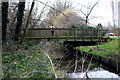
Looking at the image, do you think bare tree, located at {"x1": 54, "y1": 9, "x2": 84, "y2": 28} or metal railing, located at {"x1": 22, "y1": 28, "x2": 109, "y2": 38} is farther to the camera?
bare tree, located at {"x1": 54, "y1": 9, "x2": 84, "y2": 28}

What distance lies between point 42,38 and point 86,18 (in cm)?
1116

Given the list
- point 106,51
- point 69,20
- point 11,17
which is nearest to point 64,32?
point 106,51

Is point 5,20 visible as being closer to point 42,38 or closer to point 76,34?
point 42,38

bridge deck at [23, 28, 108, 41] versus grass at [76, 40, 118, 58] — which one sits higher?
bridge deck at [23, 28, 108, 41]

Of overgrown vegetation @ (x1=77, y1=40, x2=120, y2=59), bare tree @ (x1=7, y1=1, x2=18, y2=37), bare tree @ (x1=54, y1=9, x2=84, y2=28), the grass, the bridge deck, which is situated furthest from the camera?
bare tree @ (x1=54, y1=9, x2=84, y2=28)

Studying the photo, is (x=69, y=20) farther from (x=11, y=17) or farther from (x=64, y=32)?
(x=11, y=17)

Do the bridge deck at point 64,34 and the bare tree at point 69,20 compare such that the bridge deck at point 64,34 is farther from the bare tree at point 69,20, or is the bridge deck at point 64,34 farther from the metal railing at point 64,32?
the bare tree at point 69,20

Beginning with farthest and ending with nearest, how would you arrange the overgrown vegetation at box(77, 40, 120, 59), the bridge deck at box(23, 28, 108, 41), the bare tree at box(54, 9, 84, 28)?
1. the bare tree at box(54, 9, 84, 28)
2. the bridge deck at box(23, 28, 108, 41)
3. the overgrown vegetation at box(77, 40, 120, 59)

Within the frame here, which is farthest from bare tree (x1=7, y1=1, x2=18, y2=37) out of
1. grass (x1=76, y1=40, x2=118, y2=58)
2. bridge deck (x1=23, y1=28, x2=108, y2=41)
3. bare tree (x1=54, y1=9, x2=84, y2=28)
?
bare tree (x1=54, y1=9, x2=84, y2=28)

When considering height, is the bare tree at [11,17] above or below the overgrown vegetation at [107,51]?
above

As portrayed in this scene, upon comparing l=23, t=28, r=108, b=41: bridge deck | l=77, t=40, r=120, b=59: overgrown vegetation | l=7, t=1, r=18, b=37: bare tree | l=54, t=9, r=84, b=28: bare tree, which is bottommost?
l=77, t=40, r=120, b=59: overgrown vegetation

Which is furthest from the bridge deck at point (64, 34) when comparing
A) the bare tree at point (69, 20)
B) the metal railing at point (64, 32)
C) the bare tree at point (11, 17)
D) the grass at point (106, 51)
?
the bare tree at point (69, 20)

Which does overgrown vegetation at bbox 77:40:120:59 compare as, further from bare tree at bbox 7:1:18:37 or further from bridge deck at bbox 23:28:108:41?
bare tree at bbox 7:1:18:37

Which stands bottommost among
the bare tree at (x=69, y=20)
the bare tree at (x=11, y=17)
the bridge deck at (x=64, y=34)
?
the bridge deck at (x=64, y=34)
